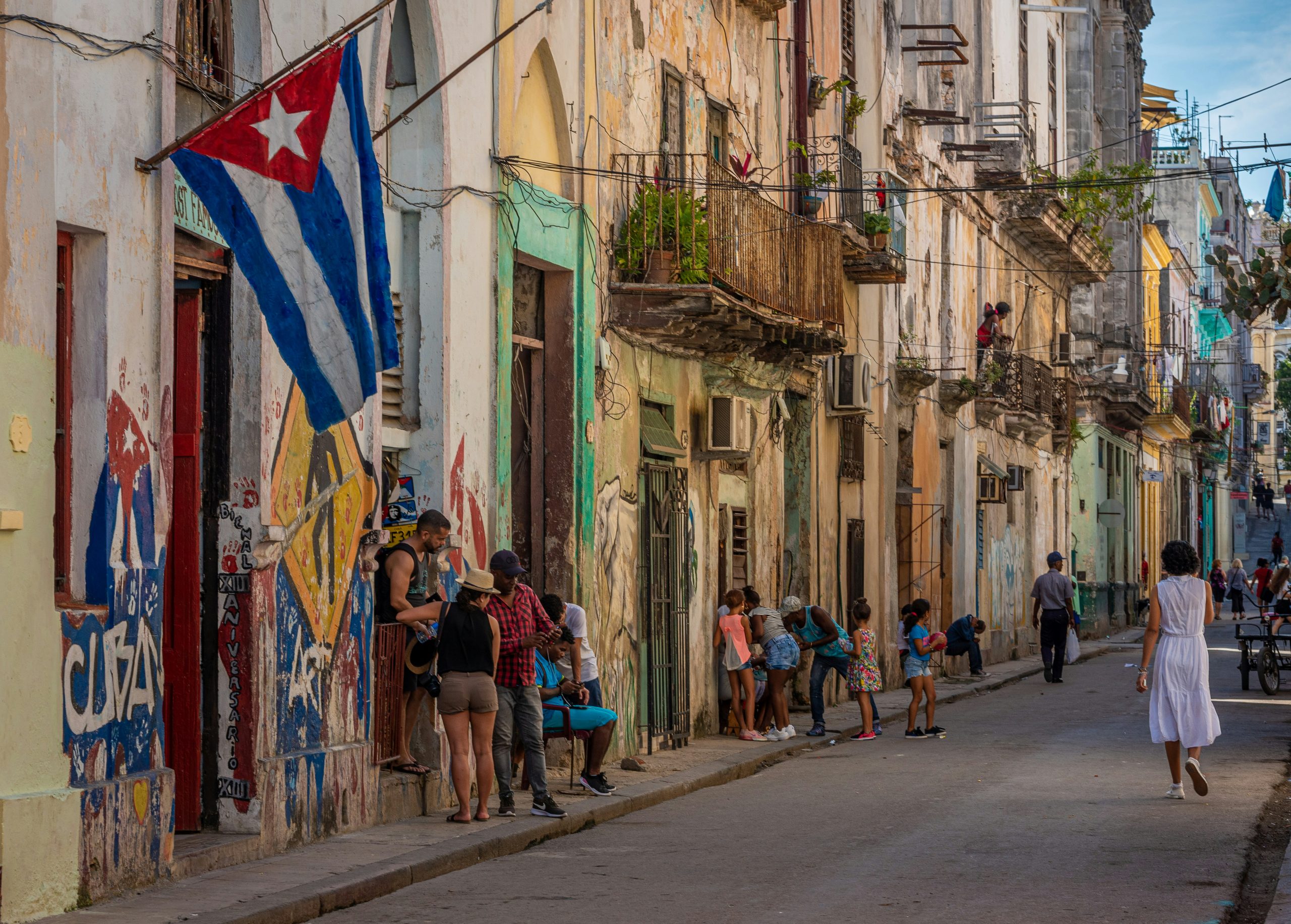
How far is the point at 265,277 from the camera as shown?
9.27 meters

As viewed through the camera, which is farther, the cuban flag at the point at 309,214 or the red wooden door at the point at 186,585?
the red wooden door at the point at 186,585

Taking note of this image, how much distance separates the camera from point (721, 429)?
1905cm

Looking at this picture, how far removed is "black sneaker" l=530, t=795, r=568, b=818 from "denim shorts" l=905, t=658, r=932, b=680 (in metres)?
6.93

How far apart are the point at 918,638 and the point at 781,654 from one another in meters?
1.36

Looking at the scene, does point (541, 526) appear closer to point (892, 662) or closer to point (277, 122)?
point (277, 122)

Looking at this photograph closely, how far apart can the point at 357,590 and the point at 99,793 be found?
11.0 ft

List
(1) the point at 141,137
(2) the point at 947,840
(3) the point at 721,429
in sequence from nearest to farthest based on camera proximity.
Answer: (1) the point at 141,137, (2) the point at 947,840, (3) the point at 721,429

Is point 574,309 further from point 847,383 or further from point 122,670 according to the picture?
point 847,383

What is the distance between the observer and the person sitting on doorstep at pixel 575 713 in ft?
43.1

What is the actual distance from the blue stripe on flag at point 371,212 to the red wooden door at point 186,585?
4.49ft

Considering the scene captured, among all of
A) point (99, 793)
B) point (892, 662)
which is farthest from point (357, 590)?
point (892, 662)

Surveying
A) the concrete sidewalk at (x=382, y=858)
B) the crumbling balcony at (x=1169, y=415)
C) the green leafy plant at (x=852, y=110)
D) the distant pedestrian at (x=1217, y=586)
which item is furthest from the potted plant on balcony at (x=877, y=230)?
the distant pedestrian at (x=1217, y=586)

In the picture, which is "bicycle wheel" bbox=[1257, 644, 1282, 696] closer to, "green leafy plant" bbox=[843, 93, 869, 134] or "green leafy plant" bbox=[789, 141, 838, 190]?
"green leafy plant" bbox=[789, 141, 838, 190]

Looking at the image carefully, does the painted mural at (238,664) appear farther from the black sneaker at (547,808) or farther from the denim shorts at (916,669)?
the denim shorts at (916,669)
